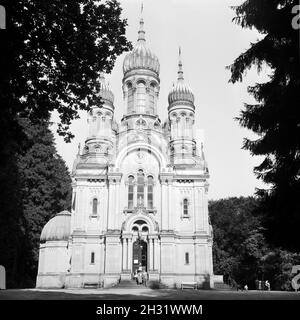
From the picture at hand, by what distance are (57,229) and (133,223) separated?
6.42 meters

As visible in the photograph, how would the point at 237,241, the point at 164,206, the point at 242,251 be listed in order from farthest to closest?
the point at 237,241 → the point at 242,251 → the point at 164,206

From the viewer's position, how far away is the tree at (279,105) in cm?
1141

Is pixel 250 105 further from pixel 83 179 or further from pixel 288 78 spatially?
pixel 83 179

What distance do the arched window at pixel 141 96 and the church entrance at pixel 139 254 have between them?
1311 centimetres

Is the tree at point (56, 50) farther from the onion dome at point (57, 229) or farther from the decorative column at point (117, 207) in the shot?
the onion dome at point (57, 229)

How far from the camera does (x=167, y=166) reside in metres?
35.9

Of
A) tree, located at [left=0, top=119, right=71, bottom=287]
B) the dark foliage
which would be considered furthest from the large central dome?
the dark foliage

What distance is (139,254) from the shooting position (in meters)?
34.6

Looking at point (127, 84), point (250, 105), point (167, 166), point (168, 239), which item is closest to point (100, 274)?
point (168, 239)

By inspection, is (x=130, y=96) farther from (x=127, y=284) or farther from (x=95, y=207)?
(x=127, y=284)

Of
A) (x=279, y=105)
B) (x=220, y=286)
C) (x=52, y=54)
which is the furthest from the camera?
(x=220, y=286)

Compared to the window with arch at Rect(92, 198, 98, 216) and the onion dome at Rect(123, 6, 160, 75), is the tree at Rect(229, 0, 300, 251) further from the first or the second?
the onion dome at Rect(123, 6, 160, 75)

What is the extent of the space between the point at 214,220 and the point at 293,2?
155 ft

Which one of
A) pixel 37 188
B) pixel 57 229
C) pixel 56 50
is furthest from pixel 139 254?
pixel 56 50
